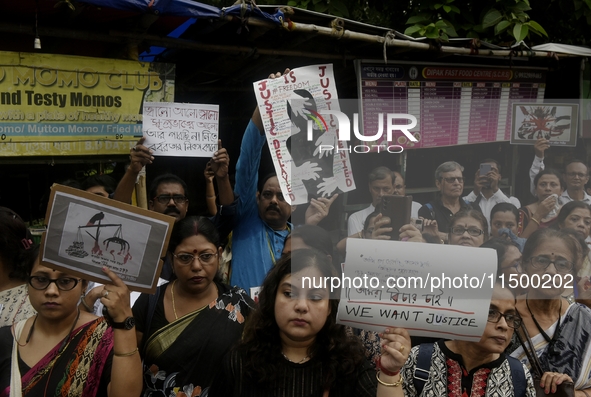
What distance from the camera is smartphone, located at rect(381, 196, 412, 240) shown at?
2.28m

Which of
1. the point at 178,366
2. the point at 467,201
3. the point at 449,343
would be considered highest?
the point at 467,201

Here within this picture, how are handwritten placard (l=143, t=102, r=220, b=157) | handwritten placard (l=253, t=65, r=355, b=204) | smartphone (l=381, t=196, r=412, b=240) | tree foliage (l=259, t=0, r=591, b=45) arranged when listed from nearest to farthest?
smartphone (l=381, t=196, r=412, b=240)
handwritten placard (l=253, t=65, r=355, b=204)
handwritten placard (l=143, t=102, r=220, b=157)
tree foliage (l=259, t=0, r=591, b=45)

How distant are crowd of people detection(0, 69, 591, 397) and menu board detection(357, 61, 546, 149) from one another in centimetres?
139

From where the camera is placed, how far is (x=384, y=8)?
18.6 feet

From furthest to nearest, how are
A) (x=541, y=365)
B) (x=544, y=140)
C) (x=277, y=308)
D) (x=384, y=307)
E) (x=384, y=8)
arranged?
(x=384, y=8)
(x=544, y=140)
(x=541, y=365)
(x=277, y=308)
(x=384, y=307)

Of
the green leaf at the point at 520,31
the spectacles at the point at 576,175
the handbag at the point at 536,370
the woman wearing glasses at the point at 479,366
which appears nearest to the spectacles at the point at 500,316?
the woman wearing glasses at the point at 479,366

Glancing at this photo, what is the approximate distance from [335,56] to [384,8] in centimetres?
190

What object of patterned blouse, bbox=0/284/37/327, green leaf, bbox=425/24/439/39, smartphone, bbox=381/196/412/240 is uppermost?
green leaf, bbox=425/24/439/39

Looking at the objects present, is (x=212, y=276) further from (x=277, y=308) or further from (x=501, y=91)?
(x=501, y=91)

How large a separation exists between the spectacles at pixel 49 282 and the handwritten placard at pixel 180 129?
1.02 m

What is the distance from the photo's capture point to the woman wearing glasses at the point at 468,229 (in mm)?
2409

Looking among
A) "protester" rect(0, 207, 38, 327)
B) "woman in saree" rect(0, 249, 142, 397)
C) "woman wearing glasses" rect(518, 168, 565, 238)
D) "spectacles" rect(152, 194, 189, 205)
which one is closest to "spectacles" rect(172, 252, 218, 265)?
"woman in saree" rect(0, 249, 142, 397)

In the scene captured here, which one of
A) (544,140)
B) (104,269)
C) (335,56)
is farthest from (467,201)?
(104,269)

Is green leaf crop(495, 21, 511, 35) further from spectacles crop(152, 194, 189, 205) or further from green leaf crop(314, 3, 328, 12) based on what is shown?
spectacles crop(152, 194, 189, 205)
